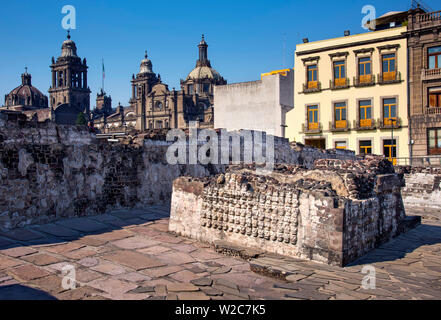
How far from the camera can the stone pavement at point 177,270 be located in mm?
4254

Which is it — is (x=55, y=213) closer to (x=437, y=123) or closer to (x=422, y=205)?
(x=422, y=205)

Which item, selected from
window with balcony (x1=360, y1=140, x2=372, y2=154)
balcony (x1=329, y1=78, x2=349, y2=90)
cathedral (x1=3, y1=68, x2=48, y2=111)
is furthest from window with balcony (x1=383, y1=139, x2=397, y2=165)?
cathedral (x1=3, y1=68, x2=48, y2=111)

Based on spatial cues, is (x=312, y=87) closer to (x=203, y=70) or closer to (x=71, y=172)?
(x=71, y=172)

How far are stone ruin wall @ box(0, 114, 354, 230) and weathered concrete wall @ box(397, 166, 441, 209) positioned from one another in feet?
26.8

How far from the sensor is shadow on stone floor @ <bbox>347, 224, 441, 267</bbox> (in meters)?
5.74

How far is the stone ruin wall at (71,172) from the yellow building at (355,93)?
1649 cm

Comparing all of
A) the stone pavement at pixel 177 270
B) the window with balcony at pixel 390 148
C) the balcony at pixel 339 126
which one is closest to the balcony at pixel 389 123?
the window with balcony at pixel 390 148

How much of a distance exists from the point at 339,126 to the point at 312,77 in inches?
149

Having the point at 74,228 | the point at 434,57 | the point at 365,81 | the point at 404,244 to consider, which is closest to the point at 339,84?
the point at 365,81

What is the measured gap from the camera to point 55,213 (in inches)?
310

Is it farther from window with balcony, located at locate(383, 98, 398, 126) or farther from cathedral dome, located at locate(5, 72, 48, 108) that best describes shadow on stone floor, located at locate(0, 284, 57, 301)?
cathedral dome, located at locate(5, 72, 48, 108)

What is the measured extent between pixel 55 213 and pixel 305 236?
5180 millimetres

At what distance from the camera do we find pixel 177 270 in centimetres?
504

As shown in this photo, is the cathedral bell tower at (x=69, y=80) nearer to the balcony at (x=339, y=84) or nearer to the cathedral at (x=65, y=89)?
the cathedral at (x=65, y=89)
